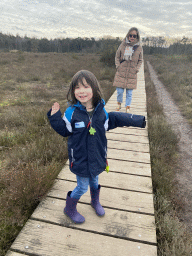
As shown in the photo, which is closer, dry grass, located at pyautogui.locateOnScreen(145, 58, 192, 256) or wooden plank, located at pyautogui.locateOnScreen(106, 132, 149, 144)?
dry grass, located at pyautogui.locateOnScreen(145, 58, 192, 256)

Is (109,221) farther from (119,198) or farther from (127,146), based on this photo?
(127,146)

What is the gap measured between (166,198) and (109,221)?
2.94ft

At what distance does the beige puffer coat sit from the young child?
2971mm

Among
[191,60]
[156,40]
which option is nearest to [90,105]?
[191,60]

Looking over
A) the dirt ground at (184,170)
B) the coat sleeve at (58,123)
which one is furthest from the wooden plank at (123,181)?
the coat sleeve at (58,123)

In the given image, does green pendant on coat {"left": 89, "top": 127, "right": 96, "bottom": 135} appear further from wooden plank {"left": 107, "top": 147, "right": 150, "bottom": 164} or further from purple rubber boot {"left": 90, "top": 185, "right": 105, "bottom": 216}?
wooden plank {"left": 107, "top": 147, "right": 150, "bottom": 164}

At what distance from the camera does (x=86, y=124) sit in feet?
4.77

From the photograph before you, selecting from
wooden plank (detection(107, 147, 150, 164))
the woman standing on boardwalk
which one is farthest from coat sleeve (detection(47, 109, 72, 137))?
the woman standing on boardwalk

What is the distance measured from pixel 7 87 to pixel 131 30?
7.68 metres

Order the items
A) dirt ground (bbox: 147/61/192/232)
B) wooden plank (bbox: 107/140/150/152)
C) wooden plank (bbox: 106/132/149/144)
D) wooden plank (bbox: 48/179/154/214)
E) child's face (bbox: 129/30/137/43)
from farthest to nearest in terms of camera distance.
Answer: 1. child's face (bbox: 129/30/137/43)
2. wooden plank (bbox: 106/132/149/144)
3. wooden plank (bbox: 107/140/150/152)
4. dirt ground (bbox: 147/61/192/232)
5. wooden plank (bbox: 48/179/154/214)

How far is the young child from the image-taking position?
4.72 feet

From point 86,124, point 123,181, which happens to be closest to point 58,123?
point 86,124

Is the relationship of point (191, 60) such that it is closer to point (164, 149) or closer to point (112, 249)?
point (164, 149)

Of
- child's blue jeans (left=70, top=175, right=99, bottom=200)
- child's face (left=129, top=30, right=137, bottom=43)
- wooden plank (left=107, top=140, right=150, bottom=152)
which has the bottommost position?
wooden plank (left=107, top=140, right=150, bottom=152)
